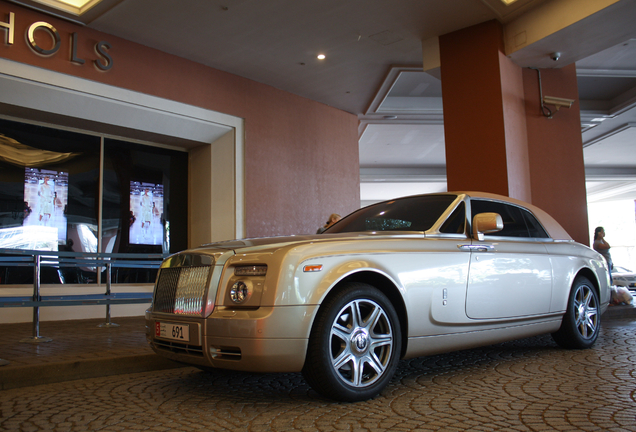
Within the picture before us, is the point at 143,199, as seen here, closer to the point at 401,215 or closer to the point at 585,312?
the point at 401,215

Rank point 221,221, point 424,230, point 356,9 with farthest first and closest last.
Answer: point 221,221
point 356,9
point 424,230

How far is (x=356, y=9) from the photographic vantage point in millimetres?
7953

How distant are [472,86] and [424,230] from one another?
553 centimetres

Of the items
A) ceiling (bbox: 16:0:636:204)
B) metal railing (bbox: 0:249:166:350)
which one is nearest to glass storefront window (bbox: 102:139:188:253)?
ceiling (bbox: 16:0:636:204)

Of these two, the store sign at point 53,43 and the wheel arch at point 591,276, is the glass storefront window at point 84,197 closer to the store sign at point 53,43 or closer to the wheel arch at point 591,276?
the store sign at point 53,43

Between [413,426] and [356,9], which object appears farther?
[356,9]

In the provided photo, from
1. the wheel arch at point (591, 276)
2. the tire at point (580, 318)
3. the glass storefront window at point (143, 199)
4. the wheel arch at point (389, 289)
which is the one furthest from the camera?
the glass storefront window at point (143, 199)

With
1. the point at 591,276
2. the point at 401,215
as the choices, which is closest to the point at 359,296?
the point at 401,215

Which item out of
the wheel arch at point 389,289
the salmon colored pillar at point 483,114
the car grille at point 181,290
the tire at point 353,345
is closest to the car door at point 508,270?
the wheel arch at point 389,289

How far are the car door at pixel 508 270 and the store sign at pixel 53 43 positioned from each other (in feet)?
22.5

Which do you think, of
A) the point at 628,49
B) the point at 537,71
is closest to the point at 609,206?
the point at 628,49

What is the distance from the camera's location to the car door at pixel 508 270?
3988 millimetres

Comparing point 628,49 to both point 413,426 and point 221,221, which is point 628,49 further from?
point 413,426

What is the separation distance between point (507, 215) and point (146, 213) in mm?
7827
